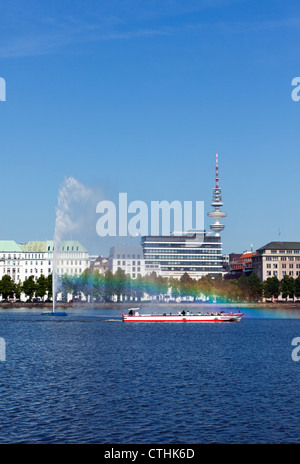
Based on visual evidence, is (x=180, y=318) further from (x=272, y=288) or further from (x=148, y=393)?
(x=272, y=288)

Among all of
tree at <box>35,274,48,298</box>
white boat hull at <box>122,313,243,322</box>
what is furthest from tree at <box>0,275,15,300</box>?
white boat hull at <box>122,313,243,322</box>

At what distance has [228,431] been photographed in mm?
26891

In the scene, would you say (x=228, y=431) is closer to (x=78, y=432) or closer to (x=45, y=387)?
(x=78, y=432)

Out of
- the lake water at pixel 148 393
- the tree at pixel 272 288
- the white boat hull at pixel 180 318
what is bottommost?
the lake water at pixel 148 393

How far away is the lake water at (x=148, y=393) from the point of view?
26.5 m

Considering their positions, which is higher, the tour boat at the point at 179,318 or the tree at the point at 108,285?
the tree at the point at 108,285

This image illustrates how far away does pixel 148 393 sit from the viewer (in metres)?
35.2

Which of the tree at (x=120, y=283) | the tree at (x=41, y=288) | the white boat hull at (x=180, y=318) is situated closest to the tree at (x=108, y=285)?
the tree at (x=120, y=283)

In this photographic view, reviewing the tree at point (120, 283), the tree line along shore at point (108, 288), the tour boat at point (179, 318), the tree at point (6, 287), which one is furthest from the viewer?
the tree at point (6, 287)

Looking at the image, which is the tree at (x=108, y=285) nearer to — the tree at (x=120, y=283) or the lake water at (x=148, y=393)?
the tree at (x=120, y=283)

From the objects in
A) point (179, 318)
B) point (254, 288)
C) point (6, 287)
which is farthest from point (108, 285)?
point (179, 318)

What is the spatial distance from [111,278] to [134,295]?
18867mm

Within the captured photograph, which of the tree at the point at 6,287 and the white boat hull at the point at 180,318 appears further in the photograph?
the tree at the point at 6,287

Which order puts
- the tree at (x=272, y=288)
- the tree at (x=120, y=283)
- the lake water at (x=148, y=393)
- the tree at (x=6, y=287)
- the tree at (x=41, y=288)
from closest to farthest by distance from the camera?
the lake water at (x=148, y=393), the tree at (x=120, y=283), the tree at (x=41, y=288), the tree at (x=6, y=287), the tree at (x=272, y=288)
